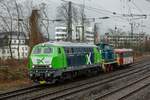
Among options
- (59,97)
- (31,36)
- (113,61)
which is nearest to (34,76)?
(59,97)

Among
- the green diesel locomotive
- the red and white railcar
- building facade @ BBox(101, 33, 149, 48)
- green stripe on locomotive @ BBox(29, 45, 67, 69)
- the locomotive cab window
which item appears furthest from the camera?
building facade @ BBox(101, 33, 149, 48)

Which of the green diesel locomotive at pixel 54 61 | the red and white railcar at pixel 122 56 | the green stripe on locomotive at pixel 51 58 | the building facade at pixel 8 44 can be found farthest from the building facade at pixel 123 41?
the green stripe on locomotive at pixel 51 58

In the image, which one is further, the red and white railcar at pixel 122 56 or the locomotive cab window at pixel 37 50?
the red and white railcar at pixel 122 56

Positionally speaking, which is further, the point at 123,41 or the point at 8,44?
the point at 123,41

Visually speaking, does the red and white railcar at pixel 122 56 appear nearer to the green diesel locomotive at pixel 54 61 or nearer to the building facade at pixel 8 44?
the building facade at pixel 8 44

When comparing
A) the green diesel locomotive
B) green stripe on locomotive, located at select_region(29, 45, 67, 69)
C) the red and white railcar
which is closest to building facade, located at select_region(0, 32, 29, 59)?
the red and white railcar

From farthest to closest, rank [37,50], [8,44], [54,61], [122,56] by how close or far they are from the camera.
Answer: [8,44] → [122,56] → [37,50] → [54,61]

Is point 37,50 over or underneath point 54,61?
over

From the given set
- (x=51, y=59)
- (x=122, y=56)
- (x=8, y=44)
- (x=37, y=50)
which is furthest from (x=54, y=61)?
(x=8, y=44)

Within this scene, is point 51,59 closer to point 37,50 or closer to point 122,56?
point 37,50

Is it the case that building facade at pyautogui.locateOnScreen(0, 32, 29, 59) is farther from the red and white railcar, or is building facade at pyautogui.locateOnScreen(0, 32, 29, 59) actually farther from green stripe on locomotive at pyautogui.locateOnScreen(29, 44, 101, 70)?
green stripe on locomotive at pyautogui.locateOnScreen(29, 44, 101, 70)

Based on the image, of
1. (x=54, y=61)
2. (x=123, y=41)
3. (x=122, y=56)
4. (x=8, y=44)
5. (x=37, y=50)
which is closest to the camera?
(x=54, y=61)

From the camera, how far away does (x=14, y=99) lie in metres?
18.2

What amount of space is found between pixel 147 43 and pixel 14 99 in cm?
8664
